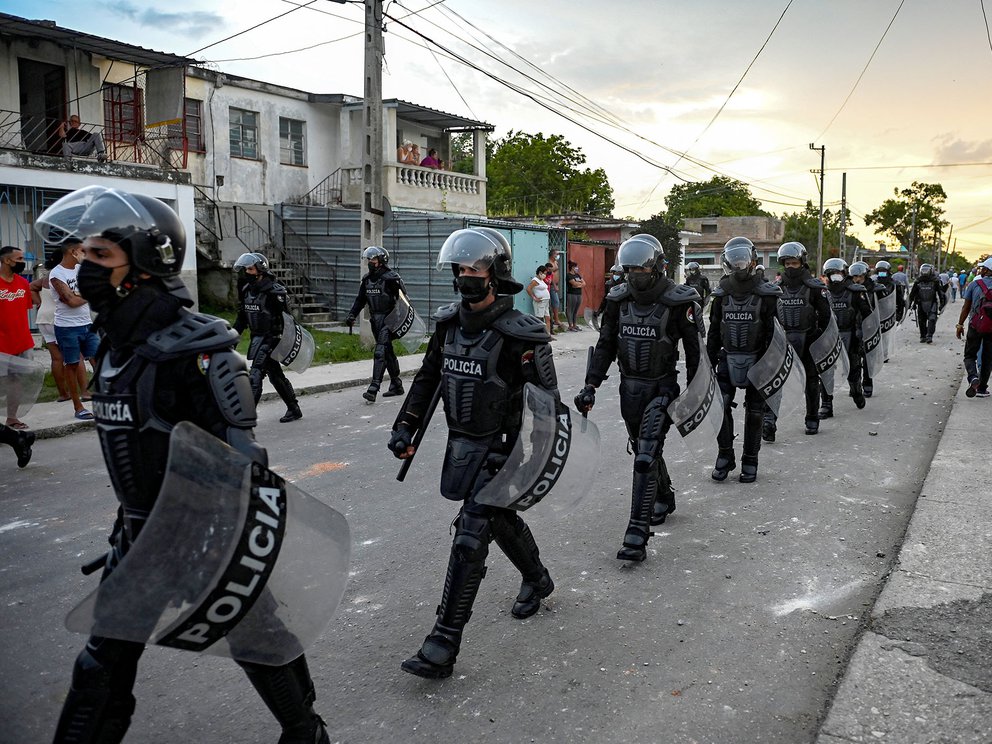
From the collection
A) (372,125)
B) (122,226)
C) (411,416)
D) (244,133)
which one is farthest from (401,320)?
(244,133)

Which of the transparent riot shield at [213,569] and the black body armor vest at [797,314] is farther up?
the black body armor vest at [797,314]

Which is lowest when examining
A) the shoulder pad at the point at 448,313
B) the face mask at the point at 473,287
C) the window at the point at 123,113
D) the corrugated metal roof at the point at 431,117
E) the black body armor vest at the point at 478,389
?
the black body armor vest at the point at 478,389

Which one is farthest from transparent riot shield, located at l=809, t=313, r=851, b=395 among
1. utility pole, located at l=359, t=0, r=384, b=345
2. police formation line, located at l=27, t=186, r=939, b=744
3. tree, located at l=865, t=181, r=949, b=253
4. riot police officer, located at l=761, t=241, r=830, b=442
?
tree, located at l=865, t=181, r=949, b=253

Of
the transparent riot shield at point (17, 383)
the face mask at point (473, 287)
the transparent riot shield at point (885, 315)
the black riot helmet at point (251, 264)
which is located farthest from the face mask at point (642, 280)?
the transparent riot shield at point (885, 315)

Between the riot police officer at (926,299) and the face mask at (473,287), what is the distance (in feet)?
56.8

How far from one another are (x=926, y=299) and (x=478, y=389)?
18009mm

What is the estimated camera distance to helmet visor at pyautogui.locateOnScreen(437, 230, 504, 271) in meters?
3.76

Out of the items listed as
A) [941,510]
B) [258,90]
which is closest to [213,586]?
[941,510]

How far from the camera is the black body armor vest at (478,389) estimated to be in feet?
12.4

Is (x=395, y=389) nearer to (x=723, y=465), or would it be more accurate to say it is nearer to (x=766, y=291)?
(x=723, y=465)

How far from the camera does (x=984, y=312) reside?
1012 cm

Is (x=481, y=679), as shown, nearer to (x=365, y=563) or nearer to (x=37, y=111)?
(x=365, y=563)

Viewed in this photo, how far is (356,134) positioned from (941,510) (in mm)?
23493

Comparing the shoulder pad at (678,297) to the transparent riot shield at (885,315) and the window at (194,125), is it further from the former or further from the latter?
the window at (194,125)
